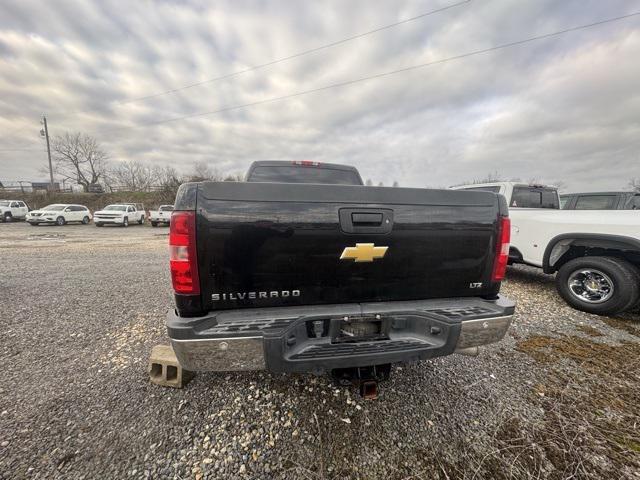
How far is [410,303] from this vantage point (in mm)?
2037

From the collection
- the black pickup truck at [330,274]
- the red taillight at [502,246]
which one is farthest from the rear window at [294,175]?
the red taillight at [502,246]

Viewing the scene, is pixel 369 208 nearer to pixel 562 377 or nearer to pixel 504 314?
pixel 504 314

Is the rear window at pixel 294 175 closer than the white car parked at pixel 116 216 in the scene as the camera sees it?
Yes

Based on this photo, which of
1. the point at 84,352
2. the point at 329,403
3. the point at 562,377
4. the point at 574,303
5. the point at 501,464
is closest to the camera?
the point at 501,464

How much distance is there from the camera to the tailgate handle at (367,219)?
1.84 meters

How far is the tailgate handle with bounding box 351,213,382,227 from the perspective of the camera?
1840mm

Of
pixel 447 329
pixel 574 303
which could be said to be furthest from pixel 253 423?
pixel 574 303

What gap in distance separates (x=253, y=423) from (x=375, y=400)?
1.04 m

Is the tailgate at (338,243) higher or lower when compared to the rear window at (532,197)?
lower

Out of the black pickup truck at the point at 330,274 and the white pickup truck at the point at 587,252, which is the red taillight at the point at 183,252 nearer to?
the black pickup truck at the point at 330,274

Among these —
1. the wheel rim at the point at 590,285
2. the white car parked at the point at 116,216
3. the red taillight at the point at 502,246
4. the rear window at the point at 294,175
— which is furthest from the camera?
the white car parked at the point at 116,216

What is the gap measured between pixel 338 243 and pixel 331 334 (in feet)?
2.07

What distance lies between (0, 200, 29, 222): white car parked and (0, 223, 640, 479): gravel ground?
3103 centimetres

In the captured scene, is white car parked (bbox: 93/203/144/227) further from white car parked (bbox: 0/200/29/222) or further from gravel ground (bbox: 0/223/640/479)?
gravel ground (bbox: 0/223/640/479)
